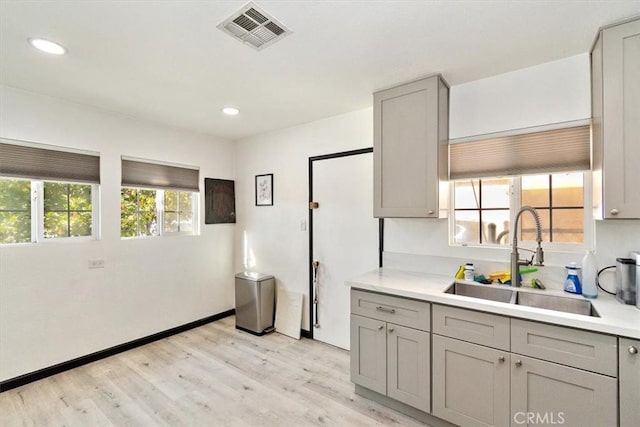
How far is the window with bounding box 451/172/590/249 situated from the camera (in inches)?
80.7

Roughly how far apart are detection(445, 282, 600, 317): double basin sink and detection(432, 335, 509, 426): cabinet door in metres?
0.41

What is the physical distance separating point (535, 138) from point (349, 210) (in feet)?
5.37

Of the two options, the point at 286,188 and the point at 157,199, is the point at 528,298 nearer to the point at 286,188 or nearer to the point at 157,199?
the point at 286,188

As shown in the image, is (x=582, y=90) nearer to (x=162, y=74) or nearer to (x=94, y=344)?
(x=162, y=74)

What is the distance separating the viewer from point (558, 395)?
152 centimetres

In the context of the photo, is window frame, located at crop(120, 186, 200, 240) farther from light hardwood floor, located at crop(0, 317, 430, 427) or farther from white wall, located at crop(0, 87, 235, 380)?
light hardwood floor, located at crop(0, 317, 430, 427)

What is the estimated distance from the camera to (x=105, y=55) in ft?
6.23

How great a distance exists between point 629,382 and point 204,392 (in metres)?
2.66

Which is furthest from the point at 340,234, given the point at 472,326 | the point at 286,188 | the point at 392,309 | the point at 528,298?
the point at 528,298

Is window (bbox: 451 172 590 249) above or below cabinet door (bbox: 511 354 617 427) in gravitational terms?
above

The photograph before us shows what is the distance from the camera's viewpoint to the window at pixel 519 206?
205 centimetres

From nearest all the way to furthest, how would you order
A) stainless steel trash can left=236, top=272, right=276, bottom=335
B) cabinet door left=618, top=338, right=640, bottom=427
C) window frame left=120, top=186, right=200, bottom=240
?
cabinet door left=618, top=338, right=640, bottom=427 → window frame left=120, top=186, right=200, bottom=240 → stainless steel trash can left=236, top=272, right=276, bottom=335

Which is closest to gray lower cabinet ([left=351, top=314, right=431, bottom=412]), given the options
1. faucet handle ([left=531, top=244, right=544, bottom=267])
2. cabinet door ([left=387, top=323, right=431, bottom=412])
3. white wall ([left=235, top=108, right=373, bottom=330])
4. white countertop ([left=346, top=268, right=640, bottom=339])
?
cabinet door ([left=387, top=323, right=431, bottom=412])

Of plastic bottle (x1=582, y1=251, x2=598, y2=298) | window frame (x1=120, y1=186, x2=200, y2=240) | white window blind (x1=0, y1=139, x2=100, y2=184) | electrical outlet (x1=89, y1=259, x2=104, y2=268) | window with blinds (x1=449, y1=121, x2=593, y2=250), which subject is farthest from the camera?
window frame (x1=120, y1=186, x2=200, y2=240)
